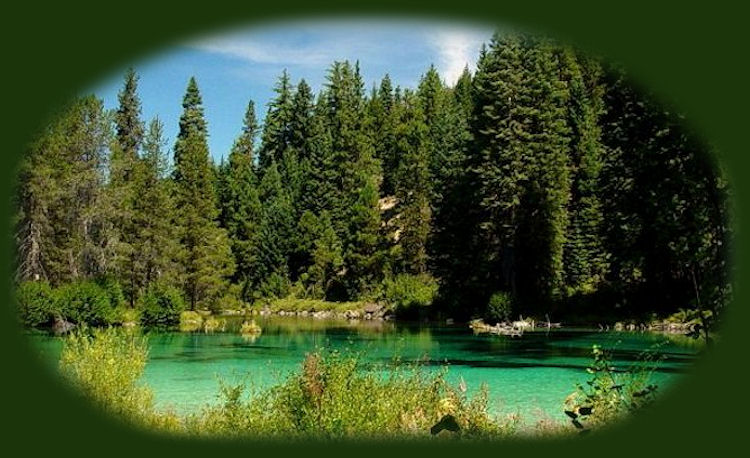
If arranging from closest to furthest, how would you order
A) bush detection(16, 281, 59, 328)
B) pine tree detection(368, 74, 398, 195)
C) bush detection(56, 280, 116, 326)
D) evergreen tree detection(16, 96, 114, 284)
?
1. bush detection(16, 281, 59, 328)
2. bush detection(56, 280, 116, 326)
3. evergreen tree detection(16, 96, 114, 284)
4. pine tree detection(368, 74, 398, 195)

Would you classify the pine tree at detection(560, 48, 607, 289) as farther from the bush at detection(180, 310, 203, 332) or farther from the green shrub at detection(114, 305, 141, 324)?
the green shrub at detection(114, 305, 141, 324)

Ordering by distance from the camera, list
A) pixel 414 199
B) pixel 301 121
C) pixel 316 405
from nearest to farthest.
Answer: pixel 316 405 → pixel 414 199 → pixel 301 121

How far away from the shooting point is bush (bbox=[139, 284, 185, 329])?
129ft

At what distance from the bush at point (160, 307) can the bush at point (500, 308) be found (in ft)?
62.4

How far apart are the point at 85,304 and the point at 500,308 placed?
22304mm

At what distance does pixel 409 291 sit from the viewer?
50062 mm

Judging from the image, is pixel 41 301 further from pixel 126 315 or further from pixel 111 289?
pixel 126 315

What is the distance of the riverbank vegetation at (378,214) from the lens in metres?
34.0

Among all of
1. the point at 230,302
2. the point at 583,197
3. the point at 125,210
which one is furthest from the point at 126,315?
the point at 583,197

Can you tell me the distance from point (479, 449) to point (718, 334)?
221cm

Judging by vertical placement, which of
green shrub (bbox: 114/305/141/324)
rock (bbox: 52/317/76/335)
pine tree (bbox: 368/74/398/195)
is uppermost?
pine tree (bbox: 368/74/398/195)

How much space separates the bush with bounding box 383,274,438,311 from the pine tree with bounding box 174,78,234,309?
13308 mm

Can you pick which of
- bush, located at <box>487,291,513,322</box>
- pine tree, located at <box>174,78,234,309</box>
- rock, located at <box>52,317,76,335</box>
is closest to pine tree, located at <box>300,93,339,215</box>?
pine tree, located at <box>174,78,234,309</box>

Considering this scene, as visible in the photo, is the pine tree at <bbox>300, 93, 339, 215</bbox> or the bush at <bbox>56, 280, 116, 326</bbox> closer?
the bush at <bbox>56, 280, 116, 326</bbox>
